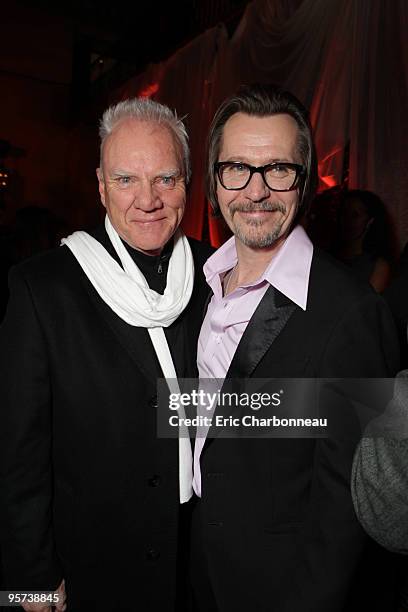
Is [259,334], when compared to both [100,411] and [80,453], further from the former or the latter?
[80,453]

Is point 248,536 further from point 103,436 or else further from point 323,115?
point 323,115

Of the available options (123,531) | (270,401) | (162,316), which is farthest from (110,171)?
(123,531)

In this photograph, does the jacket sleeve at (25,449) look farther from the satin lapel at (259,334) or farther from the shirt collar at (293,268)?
the shirt collar at (293,268)

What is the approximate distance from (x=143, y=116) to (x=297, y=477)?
3.70 ft

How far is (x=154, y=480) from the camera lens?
138 centimetres

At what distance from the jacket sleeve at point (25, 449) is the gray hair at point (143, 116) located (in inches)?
21.3

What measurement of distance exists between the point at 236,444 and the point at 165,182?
2.66 feet

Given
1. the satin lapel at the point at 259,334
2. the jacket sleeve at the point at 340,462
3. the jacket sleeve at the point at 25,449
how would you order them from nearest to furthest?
the jacket sleeve at the point at 340,462, the satin lapel at the point at 259,334, the jacket sleeve at the point at 25,449

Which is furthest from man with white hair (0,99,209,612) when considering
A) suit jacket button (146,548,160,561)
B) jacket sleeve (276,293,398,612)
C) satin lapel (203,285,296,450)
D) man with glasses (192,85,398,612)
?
jacket sleeve (276,293,398,612)

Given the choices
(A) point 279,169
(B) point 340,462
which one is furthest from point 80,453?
(A) point 279,169

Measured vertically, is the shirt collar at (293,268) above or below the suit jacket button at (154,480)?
above

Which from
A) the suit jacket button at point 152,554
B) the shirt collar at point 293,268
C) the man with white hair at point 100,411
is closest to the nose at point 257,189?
the shirt collar at point 293,268

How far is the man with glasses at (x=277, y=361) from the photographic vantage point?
1100 millimetres

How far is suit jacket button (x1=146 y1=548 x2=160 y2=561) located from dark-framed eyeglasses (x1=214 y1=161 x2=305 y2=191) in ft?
3.59
